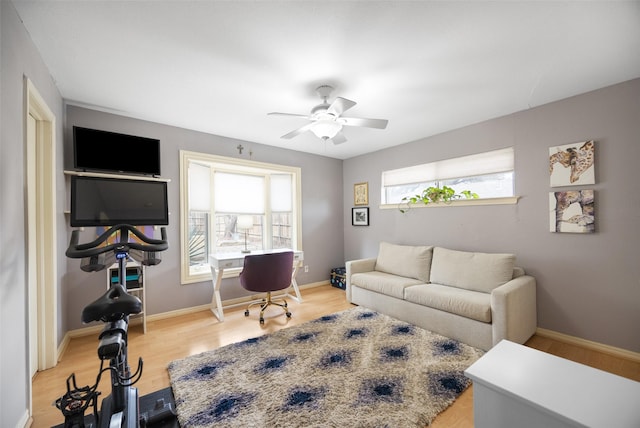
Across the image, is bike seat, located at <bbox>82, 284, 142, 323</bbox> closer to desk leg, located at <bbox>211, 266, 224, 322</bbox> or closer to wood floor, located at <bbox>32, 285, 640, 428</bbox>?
wood floor, located at <bbox>32, 285, 640, 428</bbox>

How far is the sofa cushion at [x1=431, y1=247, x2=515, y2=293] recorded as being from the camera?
9.05ft

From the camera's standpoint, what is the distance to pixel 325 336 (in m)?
2.76

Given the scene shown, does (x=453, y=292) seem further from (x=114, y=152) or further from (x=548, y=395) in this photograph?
(x=114, y=152)

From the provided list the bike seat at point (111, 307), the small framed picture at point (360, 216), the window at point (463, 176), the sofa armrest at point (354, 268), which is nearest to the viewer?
the bike seat at point (111, 307)

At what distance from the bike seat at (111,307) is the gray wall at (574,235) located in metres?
3.53

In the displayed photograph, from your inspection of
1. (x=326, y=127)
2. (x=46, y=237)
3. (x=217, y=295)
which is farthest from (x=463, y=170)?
(x=46, y=237)

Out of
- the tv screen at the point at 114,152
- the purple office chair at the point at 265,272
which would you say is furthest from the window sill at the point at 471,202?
the tv screen at the point at 114,152

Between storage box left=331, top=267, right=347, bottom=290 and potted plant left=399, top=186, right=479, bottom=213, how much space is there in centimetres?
165

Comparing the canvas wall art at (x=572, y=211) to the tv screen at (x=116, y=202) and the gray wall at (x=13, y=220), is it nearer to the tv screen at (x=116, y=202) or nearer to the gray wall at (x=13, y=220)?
the tv screen at (x=116, y=202)

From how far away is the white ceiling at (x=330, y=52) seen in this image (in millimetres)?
1552

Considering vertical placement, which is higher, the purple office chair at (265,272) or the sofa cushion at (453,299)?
the purple office chair at (265,272)

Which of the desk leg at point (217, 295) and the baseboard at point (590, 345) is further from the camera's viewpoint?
the desk leg at point (217, 295)

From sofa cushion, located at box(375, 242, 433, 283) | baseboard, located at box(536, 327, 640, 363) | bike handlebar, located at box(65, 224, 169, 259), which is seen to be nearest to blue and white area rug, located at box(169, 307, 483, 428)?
sofa cushion, located at box(375, 242, 433, 283)

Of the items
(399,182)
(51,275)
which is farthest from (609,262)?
(51,275)
